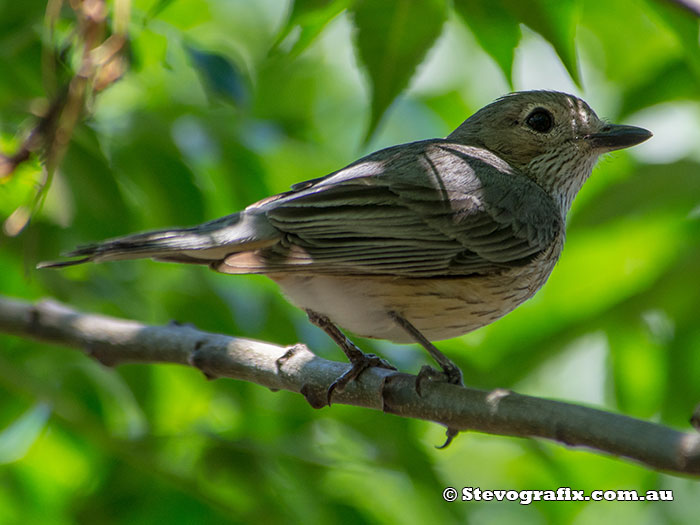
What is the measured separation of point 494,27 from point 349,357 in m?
1.35

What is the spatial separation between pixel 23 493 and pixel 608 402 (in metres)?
2.95

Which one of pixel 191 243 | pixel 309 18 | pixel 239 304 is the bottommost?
pixel 239 304

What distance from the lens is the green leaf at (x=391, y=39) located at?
2752mm

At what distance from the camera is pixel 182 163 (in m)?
3.57

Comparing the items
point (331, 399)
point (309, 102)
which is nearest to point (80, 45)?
point (331, 399)

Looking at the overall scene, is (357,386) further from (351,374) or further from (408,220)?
(408,220)

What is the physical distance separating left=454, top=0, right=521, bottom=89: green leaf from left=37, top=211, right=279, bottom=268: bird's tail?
105 centimetres

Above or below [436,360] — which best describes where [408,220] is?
above

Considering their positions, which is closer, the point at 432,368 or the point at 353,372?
the point at 432,368

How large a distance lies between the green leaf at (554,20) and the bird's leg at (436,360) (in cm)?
109

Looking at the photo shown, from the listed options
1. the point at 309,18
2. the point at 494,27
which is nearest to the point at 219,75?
the point at 309,18

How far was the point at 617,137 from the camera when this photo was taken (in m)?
3.72

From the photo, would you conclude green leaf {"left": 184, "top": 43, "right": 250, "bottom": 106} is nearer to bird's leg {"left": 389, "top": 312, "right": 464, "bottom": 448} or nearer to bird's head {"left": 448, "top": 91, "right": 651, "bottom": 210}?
bird's leg {"left": 389, "top": 312, "right": 464, "bottom": 448}

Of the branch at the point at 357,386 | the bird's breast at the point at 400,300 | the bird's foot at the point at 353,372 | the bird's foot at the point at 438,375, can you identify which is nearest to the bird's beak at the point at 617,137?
the bird's breast at the point at 400,300
